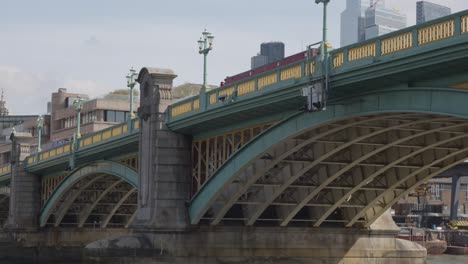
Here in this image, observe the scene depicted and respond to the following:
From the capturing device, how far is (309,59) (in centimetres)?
3222

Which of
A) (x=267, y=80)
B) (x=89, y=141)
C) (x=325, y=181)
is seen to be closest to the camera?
(x=267, y=80)

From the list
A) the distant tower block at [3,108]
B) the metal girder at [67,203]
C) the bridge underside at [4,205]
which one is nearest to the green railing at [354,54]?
the metal girder at [67,203]

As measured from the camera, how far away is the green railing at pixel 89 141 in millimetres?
50359

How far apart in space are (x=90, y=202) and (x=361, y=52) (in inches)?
1698

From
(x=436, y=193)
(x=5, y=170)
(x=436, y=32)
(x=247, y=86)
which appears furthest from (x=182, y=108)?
(x=436, y=193)

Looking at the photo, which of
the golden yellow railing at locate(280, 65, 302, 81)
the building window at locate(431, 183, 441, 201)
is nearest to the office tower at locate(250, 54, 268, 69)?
the building window at locate(431, 183, 441, 201)

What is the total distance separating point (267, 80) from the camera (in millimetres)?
35062

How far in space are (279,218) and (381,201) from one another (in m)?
5.30

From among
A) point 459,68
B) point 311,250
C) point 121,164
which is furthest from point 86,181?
point 459,68

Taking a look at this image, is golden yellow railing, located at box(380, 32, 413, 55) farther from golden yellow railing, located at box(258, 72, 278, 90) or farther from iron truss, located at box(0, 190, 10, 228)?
iron truss, located at box(0, 190, 10, 228)

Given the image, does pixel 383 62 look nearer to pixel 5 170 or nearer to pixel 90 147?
pixel 90 147

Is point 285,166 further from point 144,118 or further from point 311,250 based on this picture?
point 144,118

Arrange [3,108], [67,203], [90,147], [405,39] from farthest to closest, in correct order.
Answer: [3,108]
[67,203]
[90,147]
[405,39]

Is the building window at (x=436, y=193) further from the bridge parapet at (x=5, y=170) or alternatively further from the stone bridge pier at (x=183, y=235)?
the stone bridge pier at (x=183, y=235)
